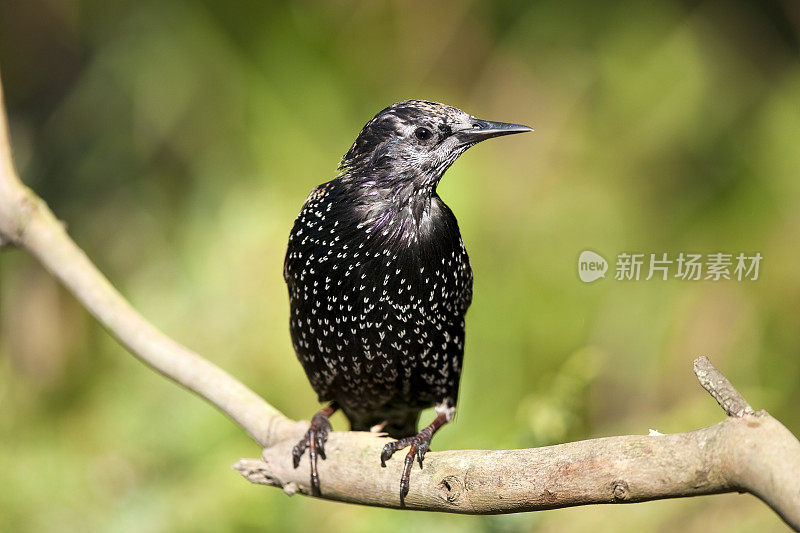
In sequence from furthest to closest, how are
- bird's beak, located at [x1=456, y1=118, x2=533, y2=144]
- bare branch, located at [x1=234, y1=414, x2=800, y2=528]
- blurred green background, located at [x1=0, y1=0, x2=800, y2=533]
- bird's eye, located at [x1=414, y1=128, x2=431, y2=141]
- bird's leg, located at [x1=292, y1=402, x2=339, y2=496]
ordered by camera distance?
blurred green background, located at [x1=0, y1=0, x2=800, y2=533]
bird's leg, located at [x1=292, y1=402, x2=339, y2=496]
bird's eye, located at [x1=414, y1=128, x2=431, y2=141]
bird's beak, located at [x1=456, y1=118, x2=533, y2=144]
bare branch, located at [x1=234, y1=414, x2=800, y2=528]

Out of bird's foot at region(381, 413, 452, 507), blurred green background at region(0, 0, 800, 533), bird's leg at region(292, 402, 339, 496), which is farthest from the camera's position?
blurred green background at region(0, 0, 800, 533)

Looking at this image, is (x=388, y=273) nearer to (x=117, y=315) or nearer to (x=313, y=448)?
(x=313, y=448)

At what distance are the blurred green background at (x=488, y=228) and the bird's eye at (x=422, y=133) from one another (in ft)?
6.78

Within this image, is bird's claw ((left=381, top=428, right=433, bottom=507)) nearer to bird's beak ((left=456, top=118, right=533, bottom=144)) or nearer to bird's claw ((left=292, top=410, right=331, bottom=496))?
bird's claw ((left=292, top=410, right=331, bottom=496))

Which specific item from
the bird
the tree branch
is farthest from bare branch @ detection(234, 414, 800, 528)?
the bird

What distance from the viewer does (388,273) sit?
2662mm

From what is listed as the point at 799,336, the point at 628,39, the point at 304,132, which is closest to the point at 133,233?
the point at 304,132

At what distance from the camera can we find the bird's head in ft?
7.99

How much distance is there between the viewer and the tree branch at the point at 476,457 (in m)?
1.86

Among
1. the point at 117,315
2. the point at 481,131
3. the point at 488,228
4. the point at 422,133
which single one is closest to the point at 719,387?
the point at 481,131

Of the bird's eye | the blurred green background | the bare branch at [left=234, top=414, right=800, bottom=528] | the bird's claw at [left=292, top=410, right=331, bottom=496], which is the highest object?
the blurred green background

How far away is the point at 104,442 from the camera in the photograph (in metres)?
5.34

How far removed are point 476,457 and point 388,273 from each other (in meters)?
0.60

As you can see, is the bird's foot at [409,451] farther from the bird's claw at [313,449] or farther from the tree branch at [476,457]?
the bird's claw at [313,449]
